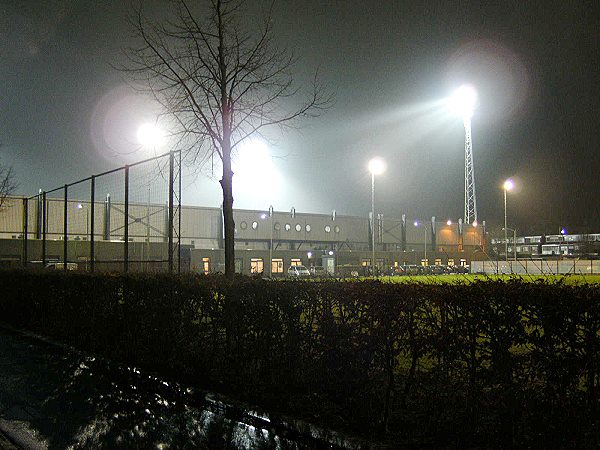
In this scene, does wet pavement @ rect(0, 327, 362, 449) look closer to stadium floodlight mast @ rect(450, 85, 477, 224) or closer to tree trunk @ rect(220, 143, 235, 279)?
tree trunk @ rect(220, 143, 235, 279)

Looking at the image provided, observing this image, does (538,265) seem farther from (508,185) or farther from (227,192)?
(227,192)

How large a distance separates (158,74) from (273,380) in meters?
7.97

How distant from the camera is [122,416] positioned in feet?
24.2

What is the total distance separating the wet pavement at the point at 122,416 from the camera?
6.30 meters

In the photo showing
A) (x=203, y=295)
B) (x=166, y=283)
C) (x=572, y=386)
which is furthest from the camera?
(x=166, y=283)

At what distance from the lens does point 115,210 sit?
75.8 ft

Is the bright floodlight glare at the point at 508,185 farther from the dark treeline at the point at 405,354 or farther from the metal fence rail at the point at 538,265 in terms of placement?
the dark treeline at the point at 405,354

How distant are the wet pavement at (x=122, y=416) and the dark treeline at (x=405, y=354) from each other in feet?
1.10

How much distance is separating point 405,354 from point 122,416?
3843 mm

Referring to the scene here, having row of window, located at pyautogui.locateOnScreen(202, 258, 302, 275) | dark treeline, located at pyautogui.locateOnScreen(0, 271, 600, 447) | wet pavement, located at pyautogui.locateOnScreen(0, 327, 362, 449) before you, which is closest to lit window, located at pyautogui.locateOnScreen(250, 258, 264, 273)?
row of window, located at pyautogui.locateOnScreen(202, 258, 302, 275)

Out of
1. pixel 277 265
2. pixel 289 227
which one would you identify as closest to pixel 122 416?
pixel 277 265

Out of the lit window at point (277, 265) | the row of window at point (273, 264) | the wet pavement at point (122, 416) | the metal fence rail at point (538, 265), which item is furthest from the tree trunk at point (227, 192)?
the lit window at point (277, 265)

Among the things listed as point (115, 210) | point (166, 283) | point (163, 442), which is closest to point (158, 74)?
point (166, 283)

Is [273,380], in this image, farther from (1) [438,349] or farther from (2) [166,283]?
(2) [166,283]
